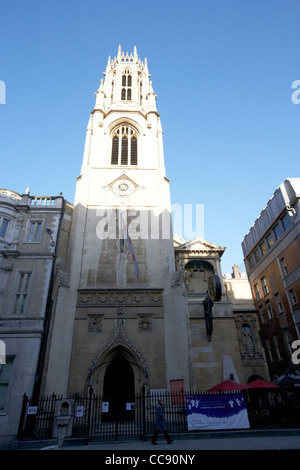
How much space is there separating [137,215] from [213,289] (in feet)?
29.6

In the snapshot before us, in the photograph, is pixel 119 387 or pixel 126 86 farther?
pixel 126 86

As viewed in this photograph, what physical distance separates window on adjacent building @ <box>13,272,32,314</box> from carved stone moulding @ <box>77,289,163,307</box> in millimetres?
3659

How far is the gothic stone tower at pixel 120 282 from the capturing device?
18.1m

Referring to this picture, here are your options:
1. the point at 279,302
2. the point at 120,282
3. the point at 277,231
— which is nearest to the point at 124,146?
the point at 120,282

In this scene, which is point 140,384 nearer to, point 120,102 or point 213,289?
point 213,289

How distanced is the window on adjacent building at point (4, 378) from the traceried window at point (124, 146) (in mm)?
19421

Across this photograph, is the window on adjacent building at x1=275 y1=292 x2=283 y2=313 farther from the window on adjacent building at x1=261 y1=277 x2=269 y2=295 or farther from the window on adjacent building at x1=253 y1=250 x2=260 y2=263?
the window on adjacent building at x1=253 y1=250 x2=260 y2=263

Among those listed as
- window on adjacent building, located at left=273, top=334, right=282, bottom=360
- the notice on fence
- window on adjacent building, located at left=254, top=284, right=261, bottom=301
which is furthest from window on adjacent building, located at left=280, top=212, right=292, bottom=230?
the notice on fence

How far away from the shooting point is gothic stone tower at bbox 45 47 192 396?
59.3 ft

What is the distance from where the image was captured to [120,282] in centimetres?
2136

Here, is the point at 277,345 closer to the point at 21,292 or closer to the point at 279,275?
the point at 279,275

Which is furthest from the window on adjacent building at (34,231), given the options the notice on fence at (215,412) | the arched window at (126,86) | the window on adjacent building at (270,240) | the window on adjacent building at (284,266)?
the window on adjacent building at (270,240)

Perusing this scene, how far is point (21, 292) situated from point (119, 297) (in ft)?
22.2
